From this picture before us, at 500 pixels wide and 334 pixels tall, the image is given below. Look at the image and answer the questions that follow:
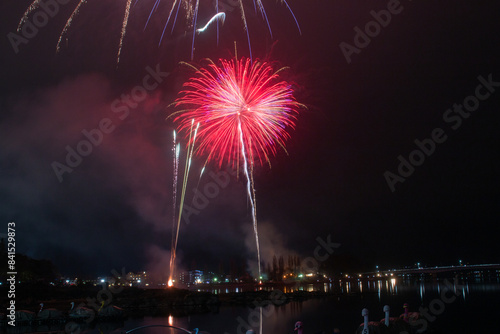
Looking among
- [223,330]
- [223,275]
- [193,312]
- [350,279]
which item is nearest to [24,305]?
[193,312]

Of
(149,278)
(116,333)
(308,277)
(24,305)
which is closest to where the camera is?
(116,333)

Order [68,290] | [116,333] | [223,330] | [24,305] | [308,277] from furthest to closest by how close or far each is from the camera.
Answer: [308,277] < [68,290] < [24,305] < [223,330] < [116,333]

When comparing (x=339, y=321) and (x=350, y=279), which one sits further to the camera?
(x=350, y=279)

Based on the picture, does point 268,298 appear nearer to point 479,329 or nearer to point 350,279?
point 479,329

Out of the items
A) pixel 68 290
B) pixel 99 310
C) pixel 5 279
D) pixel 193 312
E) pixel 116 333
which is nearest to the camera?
pixel 116 333

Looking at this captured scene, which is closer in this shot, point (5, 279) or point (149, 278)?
point (5, 279)

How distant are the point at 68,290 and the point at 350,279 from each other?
151 meters

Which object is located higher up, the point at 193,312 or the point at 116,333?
the point at 116,333

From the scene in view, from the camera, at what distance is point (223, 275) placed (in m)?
184

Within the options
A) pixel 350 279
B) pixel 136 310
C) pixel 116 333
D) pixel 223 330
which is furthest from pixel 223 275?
pixel 116 333

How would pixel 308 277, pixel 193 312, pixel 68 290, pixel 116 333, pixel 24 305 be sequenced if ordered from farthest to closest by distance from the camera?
pixel 308 277 → pixel 68 290 → pixel 193 312 → pixel 24 305 → pixel 116 333

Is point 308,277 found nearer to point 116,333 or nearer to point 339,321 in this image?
point 339,321

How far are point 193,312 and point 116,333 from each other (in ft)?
108

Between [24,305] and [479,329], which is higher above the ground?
[24,305]
